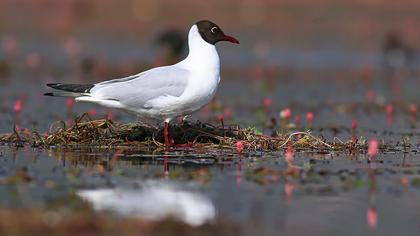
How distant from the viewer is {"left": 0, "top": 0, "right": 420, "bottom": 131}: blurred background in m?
20.1

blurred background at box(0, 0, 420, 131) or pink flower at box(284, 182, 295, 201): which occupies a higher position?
blurred background at box(0, 0, 420, 131)

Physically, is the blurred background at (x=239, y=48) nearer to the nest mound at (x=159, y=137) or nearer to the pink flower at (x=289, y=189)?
the nest mound at (x=159, y=137)

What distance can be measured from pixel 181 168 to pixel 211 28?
254 centimetres

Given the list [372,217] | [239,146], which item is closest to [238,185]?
[372,217]

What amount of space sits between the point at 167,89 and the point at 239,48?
1883 cm

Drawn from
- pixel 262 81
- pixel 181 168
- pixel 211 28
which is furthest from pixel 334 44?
pixel 181 168

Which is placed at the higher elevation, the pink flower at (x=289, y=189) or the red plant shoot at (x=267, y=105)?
the red plant shoot at (x=267, y=105)

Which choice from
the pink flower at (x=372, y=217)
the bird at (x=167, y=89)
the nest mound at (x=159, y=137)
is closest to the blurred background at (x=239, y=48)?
the nest mound at (x=159, y=137)

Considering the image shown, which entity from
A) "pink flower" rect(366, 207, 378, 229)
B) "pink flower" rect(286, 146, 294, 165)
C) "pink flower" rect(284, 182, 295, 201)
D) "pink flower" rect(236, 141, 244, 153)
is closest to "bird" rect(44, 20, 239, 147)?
"pink flower" rect(236, 141, 244, 153)

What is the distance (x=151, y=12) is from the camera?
38.7 meters

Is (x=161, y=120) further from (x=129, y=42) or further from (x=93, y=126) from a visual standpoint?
(x=129, y=42)

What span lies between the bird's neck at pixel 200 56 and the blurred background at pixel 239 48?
3534 mm

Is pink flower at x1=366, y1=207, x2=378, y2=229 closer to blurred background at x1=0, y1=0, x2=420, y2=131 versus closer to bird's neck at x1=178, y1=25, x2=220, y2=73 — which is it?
bird's neck at x1=178, y1=25, x2=220, y2=73

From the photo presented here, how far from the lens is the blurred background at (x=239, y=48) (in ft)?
65.9
